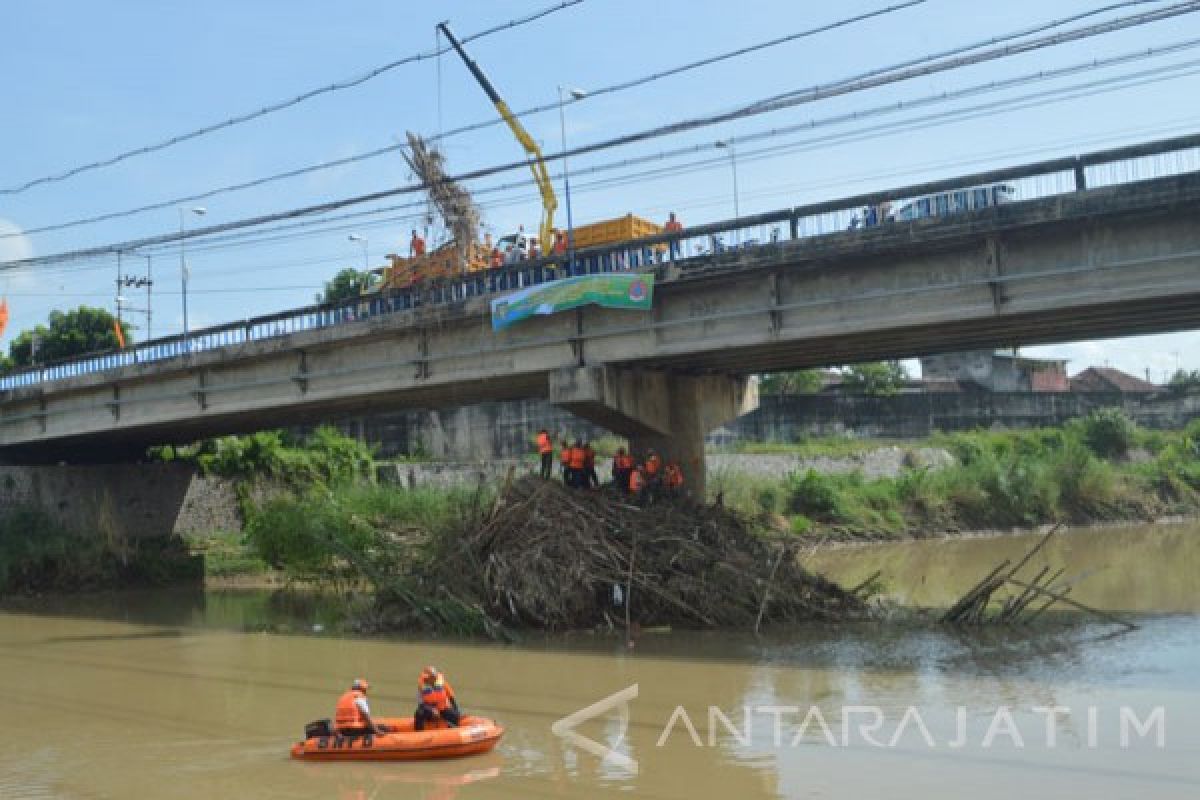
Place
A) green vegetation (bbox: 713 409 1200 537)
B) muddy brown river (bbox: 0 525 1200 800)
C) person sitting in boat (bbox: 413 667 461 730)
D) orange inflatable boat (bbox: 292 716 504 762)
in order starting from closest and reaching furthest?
muddy brown river (bbox: 0 525 1200 800) < orange inflatable boat (bbox: 292 716 504 762) < person sitting in boat (bbox: 413 667 461 730) < green vegetation (bbox: 713 409 1200 537)

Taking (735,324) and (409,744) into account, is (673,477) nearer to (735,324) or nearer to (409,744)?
(735,324)

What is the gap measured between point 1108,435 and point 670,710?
4815cm

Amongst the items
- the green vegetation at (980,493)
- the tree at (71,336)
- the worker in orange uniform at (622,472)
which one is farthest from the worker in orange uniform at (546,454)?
the tree at (71,336)

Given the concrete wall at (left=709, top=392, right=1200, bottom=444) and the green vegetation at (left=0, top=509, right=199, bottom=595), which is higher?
the concrete wall at (left=709, top=392, right=1200, bottom=444)

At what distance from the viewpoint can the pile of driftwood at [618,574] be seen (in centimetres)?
2027

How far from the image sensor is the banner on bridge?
21719 mm

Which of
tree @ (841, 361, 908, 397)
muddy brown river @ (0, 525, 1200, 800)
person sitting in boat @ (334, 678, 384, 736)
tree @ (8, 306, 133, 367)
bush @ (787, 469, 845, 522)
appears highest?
tree @ (8, 306, 133, 367)

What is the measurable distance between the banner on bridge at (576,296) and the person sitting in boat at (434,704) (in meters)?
10.9

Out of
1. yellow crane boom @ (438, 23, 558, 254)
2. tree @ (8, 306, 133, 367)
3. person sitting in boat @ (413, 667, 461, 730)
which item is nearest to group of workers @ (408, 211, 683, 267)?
yellow crane boom @ (438, 23, 558, 254)

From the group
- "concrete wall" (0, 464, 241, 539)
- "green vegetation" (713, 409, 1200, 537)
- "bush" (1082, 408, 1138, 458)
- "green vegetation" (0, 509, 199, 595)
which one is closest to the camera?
"green vegetation" (0, 509, 199, 595)

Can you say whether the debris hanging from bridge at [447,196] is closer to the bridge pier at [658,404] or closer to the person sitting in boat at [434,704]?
the bridge pier at [658,404]

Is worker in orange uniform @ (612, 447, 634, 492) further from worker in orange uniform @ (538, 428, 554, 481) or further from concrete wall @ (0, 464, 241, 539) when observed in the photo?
concrete wall @ (0, 464, 241, 539)

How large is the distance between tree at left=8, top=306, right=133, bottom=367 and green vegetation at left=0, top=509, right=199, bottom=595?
19.2m

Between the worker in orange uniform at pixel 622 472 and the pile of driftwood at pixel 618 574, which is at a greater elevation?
the worker in orange uniform at pixel 622 472
